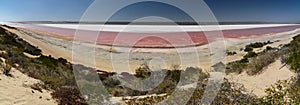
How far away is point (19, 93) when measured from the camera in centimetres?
896

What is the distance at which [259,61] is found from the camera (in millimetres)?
14828

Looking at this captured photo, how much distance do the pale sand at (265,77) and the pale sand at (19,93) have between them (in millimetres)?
6696

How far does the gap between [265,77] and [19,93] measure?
921 cm

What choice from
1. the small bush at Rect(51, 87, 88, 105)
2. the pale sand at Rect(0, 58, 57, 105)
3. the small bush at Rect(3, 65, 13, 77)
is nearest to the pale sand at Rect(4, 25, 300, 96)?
the small bush at Rect(51, 87, 88, 105)

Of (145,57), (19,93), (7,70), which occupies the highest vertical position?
(7,70)

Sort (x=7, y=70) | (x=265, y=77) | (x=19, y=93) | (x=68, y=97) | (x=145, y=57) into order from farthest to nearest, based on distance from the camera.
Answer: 1. (x=145, y=57)
2. (x=265, y=77)
3. (x=7, y=70)
4. (x=68, y=97)
5. (x=19, y=93)

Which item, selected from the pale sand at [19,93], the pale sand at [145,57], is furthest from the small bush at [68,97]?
the pale sand at [145,57]

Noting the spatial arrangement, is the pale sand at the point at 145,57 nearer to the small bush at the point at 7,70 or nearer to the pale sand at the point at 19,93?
the pale sand at the point at 19,93

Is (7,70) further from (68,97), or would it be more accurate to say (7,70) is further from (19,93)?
(68,97)

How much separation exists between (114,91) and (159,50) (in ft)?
43.8

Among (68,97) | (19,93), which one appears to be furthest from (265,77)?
(19,93)

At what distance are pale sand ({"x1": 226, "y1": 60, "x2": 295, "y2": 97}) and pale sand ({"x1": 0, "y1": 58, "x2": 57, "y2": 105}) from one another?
6696mm

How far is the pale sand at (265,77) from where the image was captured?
11.6 meters

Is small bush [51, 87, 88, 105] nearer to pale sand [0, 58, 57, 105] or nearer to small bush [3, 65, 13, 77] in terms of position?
pale sand [0, 58, 57, 105]
